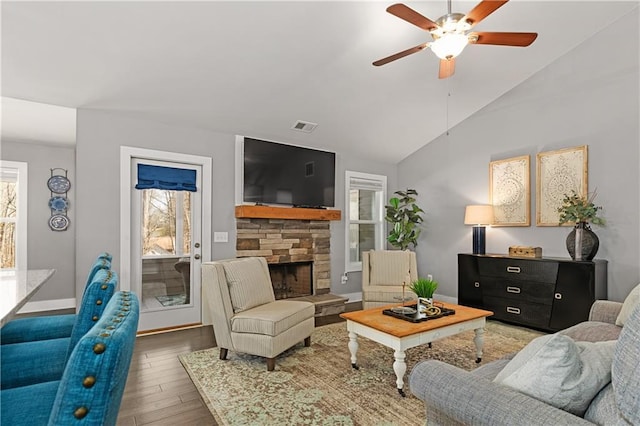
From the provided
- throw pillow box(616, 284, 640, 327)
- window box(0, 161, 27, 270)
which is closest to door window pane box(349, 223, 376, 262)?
throw pillow box(616, 284, 640, 327)

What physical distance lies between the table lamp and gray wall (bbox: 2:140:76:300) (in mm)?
5770

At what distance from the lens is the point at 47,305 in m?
5.13

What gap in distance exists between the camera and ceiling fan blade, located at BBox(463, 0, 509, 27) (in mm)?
2137

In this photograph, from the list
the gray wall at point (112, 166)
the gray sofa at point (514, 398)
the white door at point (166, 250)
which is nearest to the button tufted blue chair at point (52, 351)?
the gray sofa at point (514, 398)

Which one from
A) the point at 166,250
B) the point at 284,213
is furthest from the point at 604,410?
the point at 166,250

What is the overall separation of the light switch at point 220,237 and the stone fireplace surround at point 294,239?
5.8 inches

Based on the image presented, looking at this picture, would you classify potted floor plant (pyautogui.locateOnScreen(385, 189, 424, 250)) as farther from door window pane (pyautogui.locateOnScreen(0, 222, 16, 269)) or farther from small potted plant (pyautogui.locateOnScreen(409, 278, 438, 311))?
door window pane (pyautogui.locateOnScreen(0, 222, 16, 269))

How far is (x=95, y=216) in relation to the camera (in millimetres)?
3738

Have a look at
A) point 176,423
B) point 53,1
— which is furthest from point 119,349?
point 53,1

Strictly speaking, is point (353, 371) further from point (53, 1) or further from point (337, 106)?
point (53, 1)

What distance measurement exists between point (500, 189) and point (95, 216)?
16.2 ft

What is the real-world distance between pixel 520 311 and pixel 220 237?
12.2 feet

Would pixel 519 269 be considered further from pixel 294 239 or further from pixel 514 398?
pixel 514 398

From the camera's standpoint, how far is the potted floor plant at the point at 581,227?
3.79m
